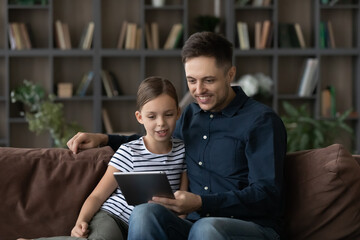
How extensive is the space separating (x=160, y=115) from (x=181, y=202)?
0.39 m

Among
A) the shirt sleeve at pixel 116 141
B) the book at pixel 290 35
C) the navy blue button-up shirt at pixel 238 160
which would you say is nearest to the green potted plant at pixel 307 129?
the book at pixel 290 35

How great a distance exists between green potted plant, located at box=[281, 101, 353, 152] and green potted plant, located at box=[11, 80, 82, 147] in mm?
1966

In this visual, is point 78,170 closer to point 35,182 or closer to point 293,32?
point 35,182

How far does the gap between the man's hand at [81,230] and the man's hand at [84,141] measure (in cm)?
36

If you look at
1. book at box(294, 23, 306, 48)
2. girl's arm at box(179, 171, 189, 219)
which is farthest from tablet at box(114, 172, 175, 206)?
book at box(294, 23, 306, 48)

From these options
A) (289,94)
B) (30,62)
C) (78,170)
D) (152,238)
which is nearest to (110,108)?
(30,62)

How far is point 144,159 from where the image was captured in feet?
7.37

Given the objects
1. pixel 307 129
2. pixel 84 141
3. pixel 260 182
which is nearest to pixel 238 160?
pixel 260 182

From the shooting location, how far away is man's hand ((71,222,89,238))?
207cm

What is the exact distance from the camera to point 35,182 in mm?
2289

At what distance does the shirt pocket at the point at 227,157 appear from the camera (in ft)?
7.05

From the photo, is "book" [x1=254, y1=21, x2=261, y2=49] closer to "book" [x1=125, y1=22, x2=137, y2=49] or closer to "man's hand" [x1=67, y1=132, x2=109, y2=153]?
"book" [x1=125, y1=22, x2=137, y2=49]

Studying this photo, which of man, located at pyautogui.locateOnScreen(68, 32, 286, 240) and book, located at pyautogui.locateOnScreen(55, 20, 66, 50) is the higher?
book, located at pyautogui.locateOnScreen(55, 20, 66, 50)

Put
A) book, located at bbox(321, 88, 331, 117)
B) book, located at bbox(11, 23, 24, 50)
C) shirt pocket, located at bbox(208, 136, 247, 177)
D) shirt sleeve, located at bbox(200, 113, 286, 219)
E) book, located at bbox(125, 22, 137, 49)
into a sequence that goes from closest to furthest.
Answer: shirt sleeve, located at bbox(200, 113, 286, 219) → shirt pocket, located at bbox(208, 136, 247, 177) → book, located at bbox(11, 23, 24, 50) → book, located at bbox(125, 22, 137, 49) → book, located at bbox(321, 88, 331, 117)
